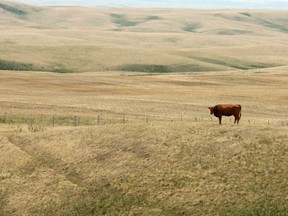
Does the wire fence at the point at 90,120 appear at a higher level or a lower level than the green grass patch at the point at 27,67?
higher

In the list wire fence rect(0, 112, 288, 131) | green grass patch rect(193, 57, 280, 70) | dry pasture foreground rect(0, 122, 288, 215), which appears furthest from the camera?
green grass patch rect(193, 57, 280, 70)

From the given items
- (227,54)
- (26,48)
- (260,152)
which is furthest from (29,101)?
(227,54)

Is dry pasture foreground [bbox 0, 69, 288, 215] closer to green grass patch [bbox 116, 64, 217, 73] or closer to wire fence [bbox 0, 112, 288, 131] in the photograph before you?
wire fence [bbox 0, 112, 288, 131]

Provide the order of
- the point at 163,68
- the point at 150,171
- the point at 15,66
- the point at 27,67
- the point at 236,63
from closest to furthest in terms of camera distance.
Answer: the point at 150,171 → the point at 27,67 → the point at 15,66 → the point at 163,68 → the point at 236,63

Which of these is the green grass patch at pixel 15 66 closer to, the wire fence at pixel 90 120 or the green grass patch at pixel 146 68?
the green grass patch at pixel 146 68

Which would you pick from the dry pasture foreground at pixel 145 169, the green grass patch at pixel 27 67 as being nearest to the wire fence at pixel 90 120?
the dry pasture foreground at pixel 145 169

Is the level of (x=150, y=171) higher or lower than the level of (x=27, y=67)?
higher

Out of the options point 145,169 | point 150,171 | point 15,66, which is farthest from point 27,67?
point 150,171

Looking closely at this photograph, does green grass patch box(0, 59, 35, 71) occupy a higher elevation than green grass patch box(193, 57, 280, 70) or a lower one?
lower

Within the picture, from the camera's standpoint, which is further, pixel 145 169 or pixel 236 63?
pixel 236 63

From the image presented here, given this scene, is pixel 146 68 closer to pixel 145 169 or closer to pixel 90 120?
pixel 90 120

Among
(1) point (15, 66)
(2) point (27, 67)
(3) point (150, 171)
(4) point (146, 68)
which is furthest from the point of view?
(4) point (146, 68)

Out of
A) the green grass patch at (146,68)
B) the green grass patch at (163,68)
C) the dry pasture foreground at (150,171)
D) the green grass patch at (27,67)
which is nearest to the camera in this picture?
the dry pasture foreground at (150,171)

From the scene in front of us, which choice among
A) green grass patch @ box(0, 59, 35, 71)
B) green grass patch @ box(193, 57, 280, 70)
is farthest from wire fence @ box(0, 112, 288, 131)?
green grass patch @ box(193, 57, 280, 70)
